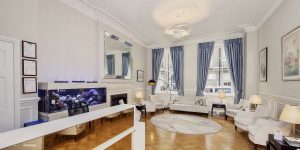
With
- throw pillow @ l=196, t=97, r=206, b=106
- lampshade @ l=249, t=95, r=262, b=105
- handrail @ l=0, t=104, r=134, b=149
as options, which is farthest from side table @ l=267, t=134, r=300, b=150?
throw pillow @ l=196, t=97, r=206, b=106

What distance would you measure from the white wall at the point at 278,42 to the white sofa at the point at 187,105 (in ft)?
7.55

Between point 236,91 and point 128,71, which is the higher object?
point 128,71

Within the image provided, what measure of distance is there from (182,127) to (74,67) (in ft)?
12.3

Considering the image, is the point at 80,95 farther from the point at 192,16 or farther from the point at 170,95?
the point at 170,95

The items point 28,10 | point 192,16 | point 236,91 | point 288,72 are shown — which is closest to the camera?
point 28,10

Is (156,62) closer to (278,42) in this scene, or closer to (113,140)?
(278,42)

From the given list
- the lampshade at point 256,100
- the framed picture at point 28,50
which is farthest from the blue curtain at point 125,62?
the lampshade at point 256,100

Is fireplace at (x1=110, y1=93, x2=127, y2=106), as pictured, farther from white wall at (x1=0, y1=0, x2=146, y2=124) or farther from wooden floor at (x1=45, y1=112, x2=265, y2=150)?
wooden floor at (x1=45, y1=112, x2=265, y2=150)

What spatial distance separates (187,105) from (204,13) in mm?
3909

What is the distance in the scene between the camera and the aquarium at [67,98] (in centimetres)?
351

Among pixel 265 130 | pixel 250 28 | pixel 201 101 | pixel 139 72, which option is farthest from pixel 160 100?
pixel 265 130

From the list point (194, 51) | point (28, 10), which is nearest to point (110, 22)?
point (28, 10)

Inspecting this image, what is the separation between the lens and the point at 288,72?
356cm

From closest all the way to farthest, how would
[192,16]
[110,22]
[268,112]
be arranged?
[268,112] < [192,16] < [110,22]
